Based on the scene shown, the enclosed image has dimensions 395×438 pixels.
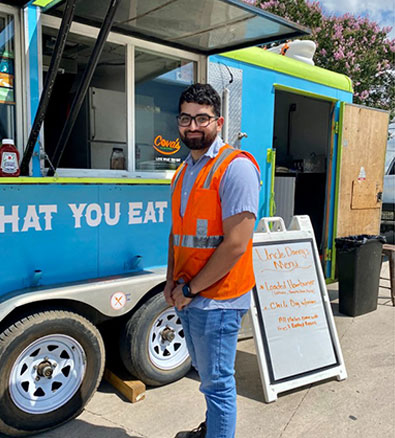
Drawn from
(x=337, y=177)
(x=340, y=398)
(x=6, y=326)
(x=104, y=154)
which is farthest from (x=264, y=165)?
(x=6, y=326)

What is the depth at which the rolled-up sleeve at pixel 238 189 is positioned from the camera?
74.7 inches

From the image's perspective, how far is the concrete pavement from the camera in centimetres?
277

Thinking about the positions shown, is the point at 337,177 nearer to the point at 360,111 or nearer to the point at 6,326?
the point at 360,111

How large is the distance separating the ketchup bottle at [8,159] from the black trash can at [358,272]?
12.4ft

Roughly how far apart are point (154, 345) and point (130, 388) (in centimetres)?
35

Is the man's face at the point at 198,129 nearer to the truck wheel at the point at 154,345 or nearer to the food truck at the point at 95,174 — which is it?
the food truck at the point at 95,174

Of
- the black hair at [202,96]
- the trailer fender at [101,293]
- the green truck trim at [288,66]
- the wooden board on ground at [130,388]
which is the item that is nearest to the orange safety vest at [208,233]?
the black hair at [202,96]

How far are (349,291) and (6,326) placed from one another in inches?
150

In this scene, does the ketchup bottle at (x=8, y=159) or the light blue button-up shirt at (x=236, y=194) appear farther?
the ketchup bottle at (x=8, y=159)

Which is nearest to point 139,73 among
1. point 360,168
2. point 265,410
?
point 265,410

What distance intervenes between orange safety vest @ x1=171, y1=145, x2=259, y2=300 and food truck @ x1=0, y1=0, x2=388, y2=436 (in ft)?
3.48

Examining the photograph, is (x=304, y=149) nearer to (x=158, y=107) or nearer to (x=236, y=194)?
(x=158, y=107)

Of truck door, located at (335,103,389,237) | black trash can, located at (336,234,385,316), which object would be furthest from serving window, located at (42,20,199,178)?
truck door, located at (335,103,389,237)

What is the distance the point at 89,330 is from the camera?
2834mm
